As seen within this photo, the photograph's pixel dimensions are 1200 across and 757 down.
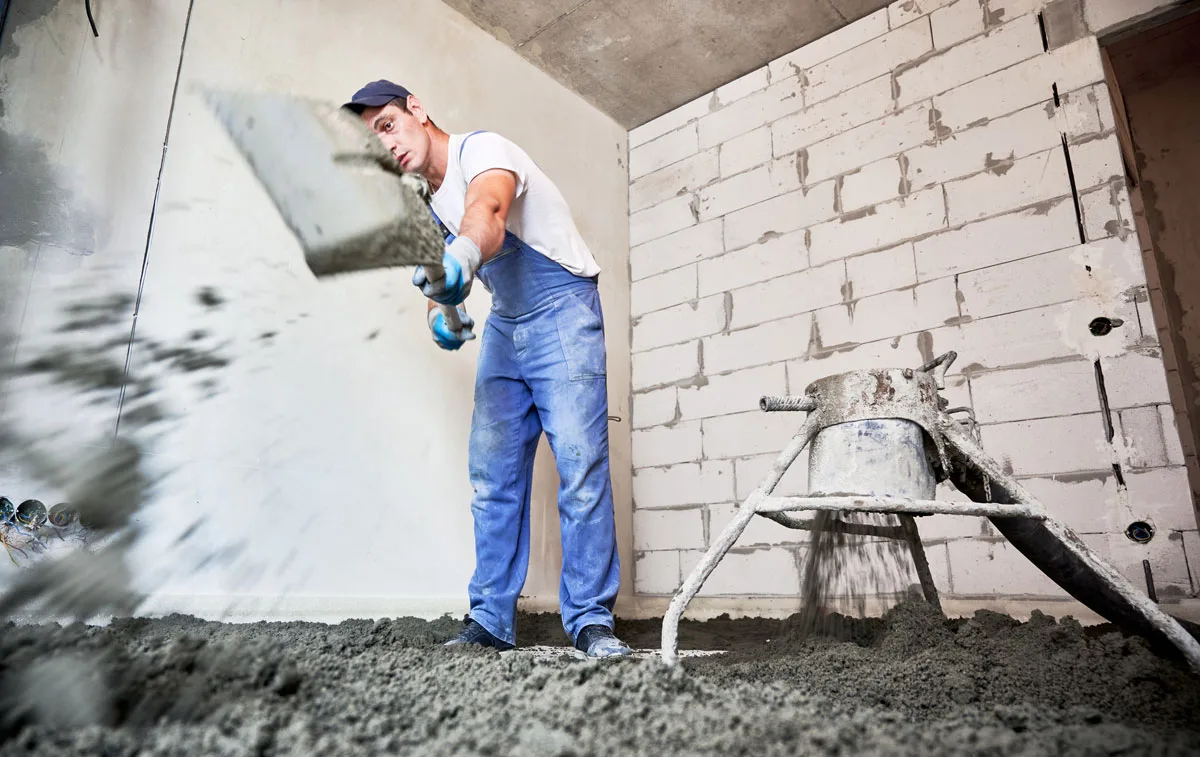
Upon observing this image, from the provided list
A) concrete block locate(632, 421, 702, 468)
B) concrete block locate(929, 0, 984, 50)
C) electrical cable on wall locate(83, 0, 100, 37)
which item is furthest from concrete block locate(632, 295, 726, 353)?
electrical cable on wall locate(83, 0, 100, 37)

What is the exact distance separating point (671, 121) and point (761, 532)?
2072mm

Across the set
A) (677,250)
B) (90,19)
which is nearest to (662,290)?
(677,250)

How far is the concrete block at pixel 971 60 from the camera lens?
257cm

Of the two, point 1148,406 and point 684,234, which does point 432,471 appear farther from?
point 1148,406

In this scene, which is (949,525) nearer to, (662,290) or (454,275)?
(662,290)

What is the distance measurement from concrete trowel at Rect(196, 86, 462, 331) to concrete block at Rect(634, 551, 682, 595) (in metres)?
2.04

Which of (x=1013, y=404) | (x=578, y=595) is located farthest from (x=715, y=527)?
(x=578, y=595)

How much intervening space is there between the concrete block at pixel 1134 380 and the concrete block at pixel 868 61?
1.41 metres

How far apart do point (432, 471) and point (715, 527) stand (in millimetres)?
1205

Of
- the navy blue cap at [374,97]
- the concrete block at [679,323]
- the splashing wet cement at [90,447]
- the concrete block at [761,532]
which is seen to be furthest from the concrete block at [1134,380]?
the splashing wet cement at [90,447]

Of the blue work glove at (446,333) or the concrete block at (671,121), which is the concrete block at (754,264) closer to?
the concrete block at (671,121)

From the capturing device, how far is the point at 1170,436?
2.05 m

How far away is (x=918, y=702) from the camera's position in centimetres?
106

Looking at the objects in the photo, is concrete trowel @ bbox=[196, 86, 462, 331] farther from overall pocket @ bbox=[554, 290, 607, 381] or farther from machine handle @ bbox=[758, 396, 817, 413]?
machine handle @ bbox=[758, 396, 817, 413]
